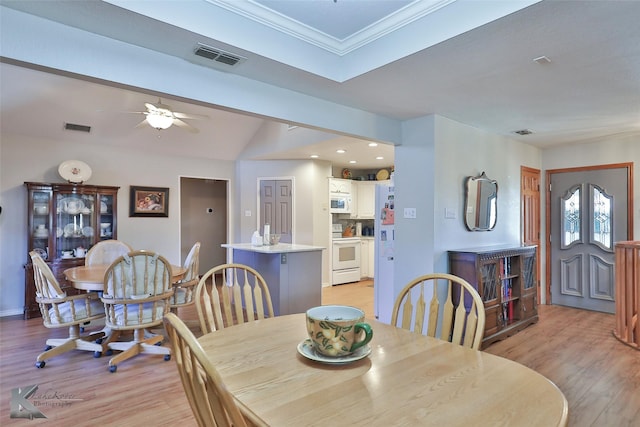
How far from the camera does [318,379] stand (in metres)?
1.08

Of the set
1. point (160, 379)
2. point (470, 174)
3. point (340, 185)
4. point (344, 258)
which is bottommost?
point (160, 379)

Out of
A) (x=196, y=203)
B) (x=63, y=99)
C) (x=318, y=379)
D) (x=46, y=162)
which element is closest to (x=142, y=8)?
(x=318, y=379)

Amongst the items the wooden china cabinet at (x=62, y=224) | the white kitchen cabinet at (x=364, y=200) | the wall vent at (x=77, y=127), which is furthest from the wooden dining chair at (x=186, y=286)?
the white kitchen cabinet at (x=364, y=200)

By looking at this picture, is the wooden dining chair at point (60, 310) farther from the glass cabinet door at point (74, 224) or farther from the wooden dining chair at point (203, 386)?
the wooden dining chair at point (203, 386)

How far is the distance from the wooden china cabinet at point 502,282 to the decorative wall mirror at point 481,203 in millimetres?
322

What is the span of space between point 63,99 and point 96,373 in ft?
11.0

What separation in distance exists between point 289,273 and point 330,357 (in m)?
3.09

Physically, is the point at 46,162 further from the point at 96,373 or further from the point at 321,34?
the point at 321,34

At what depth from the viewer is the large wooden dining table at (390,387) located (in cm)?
88

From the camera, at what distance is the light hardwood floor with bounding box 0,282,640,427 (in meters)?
2.31

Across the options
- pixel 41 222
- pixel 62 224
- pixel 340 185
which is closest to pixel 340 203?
pixel 340 185

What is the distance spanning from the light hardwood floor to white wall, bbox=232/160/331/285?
11.2 ft

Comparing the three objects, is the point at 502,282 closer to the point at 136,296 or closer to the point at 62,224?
the point at 136,296

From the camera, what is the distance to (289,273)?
4258 millimetres
